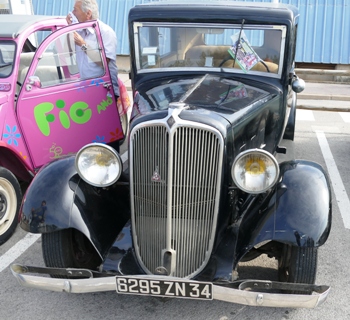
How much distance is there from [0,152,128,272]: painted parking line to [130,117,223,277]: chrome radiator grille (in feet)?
4.50

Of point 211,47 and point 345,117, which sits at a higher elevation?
point 211,47

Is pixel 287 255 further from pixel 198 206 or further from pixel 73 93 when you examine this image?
pixel 73 93

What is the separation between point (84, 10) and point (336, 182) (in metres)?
3.52

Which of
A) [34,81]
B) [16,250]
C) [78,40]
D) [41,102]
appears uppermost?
[78,40]

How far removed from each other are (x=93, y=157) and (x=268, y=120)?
1605 millimetres

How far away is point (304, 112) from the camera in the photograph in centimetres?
845

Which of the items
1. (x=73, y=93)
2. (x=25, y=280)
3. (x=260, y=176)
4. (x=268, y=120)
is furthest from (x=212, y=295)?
(x=73, y=93)

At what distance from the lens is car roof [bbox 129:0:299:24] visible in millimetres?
3714

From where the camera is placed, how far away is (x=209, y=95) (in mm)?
3209

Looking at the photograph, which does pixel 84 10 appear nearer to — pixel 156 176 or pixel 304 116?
pixel 156 176

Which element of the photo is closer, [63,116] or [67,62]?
[63,116]

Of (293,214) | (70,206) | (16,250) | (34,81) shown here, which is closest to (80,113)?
(34,81)

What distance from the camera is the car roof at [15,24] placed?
4.17 metres

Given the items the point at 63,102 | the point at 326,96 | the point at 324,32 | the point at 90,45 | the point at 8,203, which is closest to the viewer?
the point at 8,203
